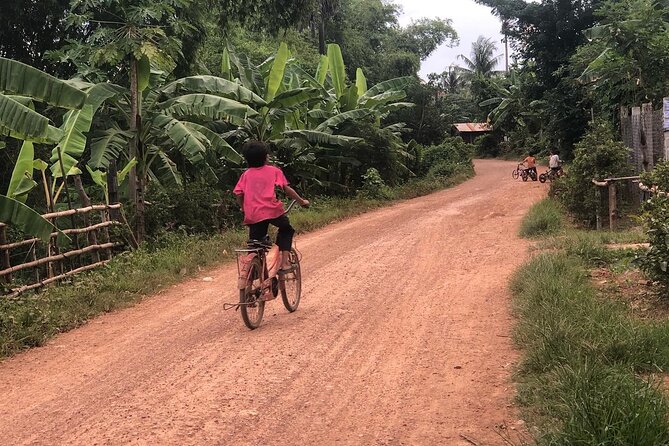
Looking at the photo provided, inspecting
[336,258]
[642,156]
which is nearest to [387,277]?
[336,258]

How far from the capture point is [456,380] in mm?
4340

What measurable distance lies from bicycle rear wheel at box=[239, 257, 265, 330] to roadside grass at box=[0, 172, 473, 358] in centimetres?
207

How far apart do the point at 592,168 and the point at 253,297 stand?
8.30m

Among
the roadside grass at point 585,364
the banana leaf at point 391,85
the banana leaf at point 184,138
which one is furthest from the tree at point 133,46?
the banana leaf at point 391,85

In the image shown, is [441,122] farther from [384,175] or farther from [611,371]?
[611,371]

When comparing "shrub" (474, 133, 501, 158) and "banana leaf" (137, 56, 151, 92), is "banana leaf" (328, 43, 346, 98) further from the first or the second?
"shrub" (474, 133, 501, 158)

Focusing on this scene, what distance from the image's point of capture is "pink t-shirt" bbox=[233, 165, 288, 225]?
5762 mm

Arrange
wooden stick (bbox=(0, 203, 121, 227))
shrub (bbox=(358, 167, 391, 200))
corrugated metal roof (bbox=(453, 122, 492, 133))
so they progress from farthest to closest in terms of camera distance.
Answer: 1. corrugated metal roof (bbox=(453, 122, 492, 133))
2. shrub (bbox=(358, 167, 391, 200))
3. wooden stick (bbox=(0, 203, 121, 227))

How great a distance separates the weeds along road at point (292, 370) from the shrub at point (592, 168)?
4048 millimetres

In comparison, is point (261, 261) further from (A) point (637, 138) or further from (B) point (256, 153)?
(A) point (637, 138)

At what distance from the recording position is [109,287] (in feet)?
25.7

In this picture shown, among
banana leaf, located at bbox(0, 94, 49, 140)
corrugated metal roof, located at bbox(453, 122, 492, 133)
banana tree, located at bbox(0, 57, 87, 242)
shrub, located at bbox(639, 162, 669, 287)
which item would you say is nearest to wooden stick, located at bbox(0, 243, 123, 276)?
A: banana tree, located at bbox(0, 57, 87, 242)

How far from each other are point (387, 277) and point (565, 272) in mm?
2347

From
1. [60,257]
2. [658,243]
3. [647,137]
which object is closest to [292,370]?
[658,243]
